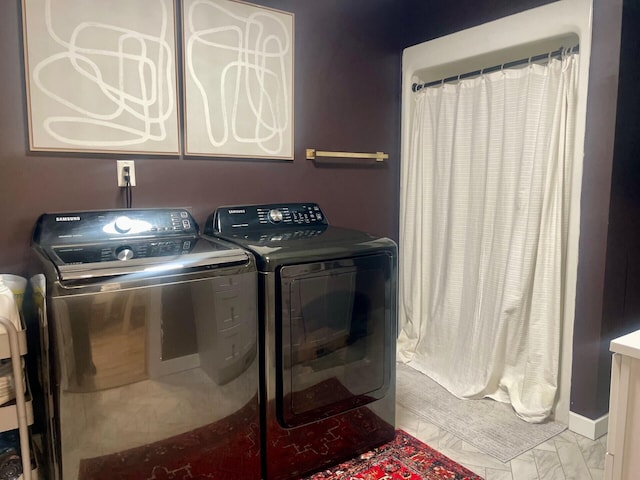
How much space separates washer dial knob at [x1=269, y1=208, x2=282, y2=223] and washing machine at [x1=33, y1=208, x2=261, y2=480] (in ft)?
1.82

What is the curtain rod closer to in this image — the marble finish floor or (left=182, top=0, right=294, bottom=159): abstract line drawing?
(left=182, top=0, right=294, bottom=159): abstract line drawing

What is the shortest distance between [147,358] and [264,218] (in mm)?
1042

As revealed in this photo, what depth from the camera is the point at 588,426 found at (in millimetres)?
2213

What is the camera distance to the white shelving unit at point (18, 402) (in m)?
1.45

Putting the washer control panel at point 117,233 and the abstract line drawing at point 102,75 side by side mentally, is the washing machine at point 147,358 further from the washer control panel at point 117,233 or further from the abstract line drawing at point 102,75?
the abstract line drawing at point 102,75

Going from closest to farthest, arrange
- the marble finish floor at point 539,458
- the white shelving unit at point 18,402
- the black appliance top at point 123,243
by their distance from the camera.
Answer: the white shelving unit at point 18,402 < the black appliance top at point 123,243 < the marble finish floor at point 539,458

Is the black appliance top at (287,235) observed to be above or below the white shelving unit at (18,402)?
above

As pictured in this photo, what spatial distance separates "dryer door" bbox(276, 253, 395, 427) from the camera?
1852mm

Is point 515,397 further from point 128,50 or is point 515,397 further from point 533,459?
point 128,50

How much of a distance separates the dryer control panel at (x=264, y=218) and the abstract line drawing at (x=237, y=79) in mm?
297

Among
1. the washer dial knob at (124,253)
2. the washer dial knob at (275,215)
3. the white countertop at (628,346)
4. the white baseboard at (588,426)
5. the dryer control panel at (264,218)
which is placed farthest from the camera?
the washer dial knob at (275,215)

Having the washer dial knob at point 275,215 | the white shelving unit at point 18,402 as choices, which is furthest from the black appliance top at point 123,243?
the washer dial knob at point 275,215

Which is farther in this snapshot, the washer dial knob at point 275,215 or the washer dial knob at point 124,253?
the washer dial knob at point 275,215

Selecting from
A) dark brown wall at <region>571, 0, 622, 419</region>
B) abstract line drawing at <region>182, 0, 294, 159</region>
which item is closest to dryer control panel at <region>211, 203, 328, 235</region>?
abstract line drawing at <region>182, 0, 294, 159</region>
